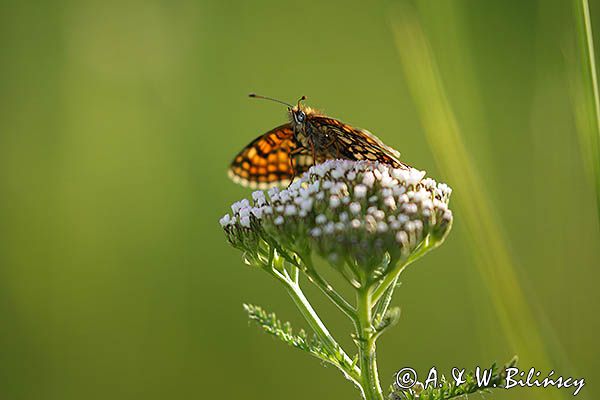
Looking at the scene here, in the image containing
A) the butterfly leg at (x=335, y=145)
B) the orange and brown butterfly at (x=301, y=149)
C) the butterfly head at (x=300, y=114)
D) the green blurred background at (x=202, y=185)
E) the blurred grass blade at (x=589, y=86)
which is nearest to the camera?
the blurred grass blade at (x=589, y=86)

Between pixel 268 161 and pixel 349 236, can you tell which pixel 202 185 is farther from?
pixel 349 236

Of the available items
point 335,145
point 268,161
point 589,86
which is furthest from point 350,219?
point 268,161

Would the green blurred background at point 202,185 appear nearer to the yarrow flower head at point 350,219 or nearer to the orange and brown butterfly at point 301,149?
the orange and brown butterfly at point 301,149

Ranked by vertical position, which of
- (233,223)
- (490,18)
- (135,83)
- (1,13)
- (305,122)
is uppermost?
(1,13)

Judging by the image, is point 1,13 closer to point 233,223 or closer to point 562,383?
point 233,223

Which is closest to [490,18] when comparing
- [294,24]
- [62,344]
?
[294,24]

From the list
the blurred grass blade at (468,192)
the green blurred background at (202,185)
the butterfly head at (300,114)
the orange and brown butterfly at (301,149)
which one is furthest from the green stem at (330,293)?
the butterfly head at (300,114)

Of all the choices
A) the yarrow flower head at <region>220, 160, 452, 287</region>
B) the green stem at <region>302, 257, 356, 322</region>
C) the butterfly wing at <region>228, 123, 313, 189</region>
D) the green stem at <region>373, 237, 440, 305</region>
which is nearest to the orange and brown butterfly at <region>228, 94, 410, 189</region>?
the butterfly wing at <region>228, 123, 313, 189</region>
